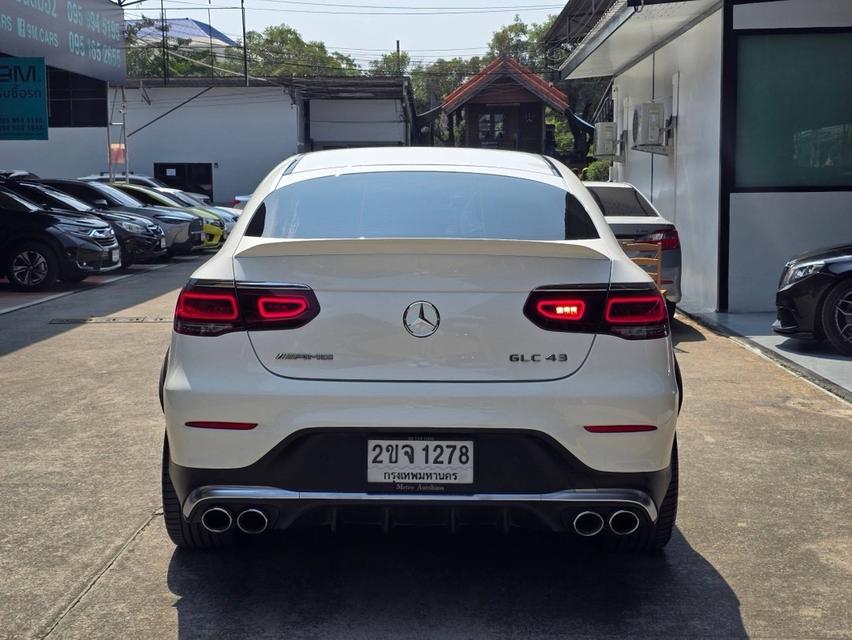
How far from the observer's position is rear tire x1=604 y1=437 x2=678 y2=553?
4.40m

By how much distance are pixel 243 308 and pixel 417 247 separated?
62cm

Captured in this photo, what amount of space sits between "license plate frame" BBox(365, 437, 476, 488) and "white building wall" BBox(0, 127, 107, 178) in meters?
41.9

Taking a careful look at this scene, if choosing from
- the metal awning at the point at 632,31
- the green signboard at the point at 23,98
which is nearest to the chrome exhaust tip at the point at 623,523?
the metal awning at the point at 632,31

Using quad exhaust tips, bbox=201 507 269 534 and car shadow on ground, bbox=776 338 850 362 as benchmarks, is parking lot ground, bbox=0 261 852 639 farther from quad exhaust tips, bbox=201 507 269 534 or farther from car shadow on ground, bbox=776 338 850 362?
car shadow on ground, bbox=776 338 850 362

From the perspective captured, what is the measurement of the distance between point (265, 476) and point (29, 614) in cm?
99

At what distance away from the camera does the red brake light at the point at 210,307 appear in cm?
391

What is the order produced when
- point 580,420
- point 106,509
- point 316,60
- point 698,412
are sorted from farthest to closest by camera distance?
point 316,60 → point 698,412 → point 106,509 → point 580,420

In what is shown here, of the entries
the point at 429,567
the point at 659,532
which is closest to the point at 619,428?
the point at 659,532

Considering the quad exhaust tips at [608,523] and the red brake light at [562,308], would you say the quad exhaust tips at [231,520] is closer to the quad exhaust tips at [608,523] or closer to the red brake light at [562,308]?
the quad exhaust tips at [608,523]

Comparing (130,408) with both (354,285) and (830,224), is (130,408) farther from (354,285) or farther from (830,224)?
(830,224)

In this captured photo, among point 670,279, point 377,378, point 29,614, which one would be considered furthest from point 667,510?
point 670,279

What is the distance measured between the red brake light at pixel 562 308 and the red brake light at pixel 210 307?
3.39 ft

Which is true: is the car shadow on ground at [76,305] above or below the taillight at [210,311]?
below

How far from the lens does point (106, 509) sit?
17.5 ft
